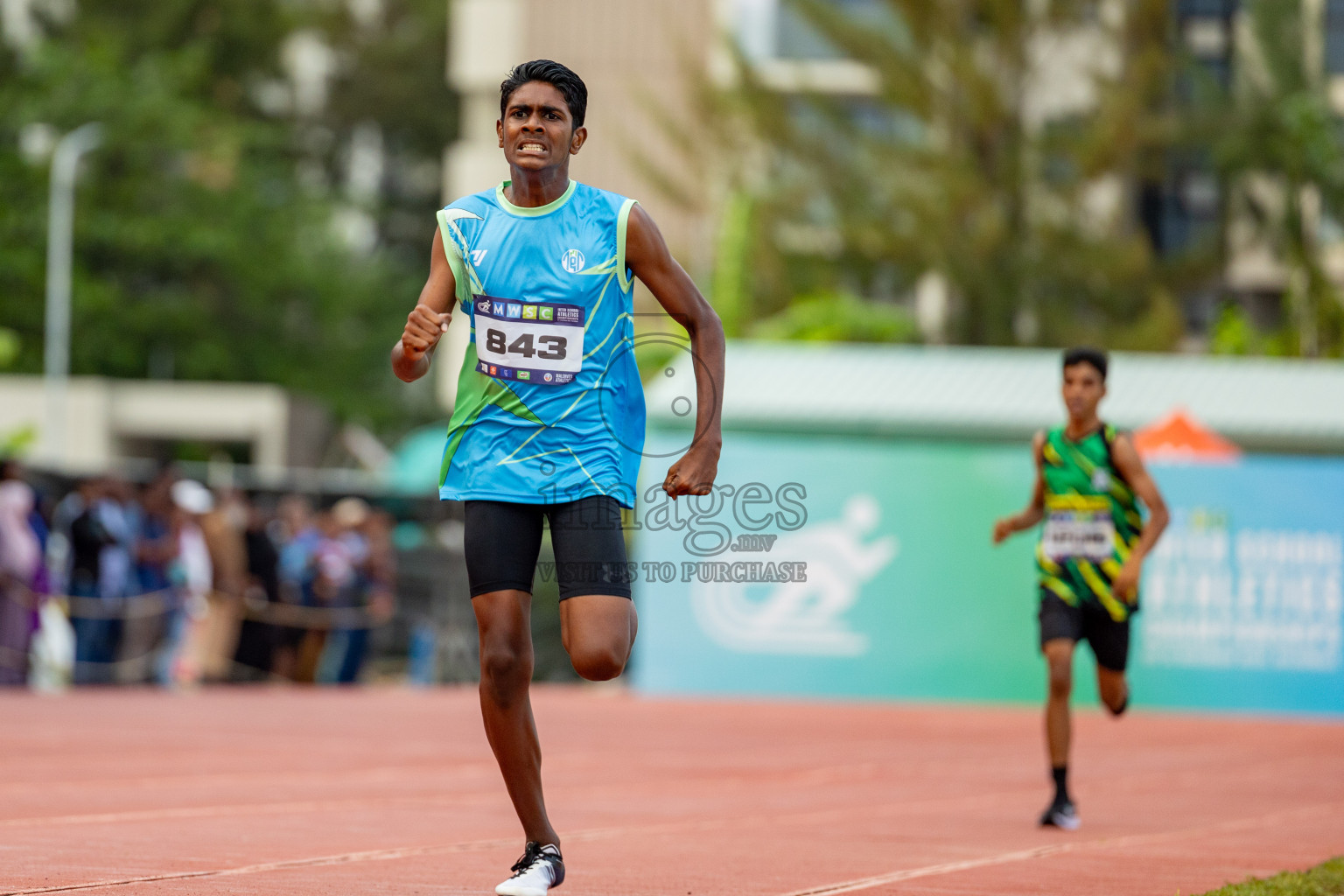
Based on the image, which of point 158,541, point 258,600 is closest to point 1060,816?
point 158,541

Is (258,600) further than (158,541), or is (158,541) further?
(258,600)

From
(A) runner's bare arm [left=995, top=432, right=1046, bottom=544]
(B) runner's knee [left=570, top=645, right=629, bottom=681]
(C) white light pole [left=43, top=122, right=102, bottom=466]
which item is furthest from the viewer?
(C) white light pole [left=43, top=122, right=102, bottom=466]

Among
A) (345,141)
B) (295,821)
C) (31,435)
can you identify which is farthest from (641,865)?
(345,141)

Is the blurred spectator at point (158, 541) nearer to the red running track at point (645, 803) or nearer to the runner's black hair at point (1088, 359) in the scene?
the red running track at point (645, 803)

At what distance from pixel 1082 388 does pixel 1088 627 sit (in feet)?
3.62

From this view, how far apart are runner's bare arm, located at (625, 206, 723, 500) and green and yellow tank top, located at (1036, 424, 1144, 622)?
3961 millimetres

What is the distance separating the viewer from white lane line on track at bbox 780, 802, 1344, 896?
20.9 feet

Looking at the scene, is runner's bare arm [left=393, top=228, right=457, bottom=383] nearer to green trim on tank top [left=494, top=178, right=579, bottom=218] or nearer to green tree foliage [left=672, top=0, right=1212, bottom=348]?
green trim on tank top [left=494, top=178, right=579, bottom=218]

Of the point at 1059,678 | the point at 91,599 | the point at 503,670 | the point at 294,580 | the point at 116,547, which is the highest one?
the point at 503,670

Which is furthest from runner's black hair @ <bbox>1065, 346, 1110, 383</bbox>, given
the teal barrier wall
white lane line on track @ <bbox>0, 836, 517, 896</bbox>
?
the teal barrier wall

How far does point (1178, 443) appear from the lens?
19969 mm

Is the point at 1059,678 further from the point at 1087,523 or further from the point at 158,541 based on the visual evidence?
the point at 158,541

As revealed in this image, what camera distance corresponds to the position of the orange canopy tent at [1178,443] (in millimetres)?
19906

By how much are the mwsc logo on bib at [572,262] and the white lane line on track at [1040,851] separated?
6.48 feet
